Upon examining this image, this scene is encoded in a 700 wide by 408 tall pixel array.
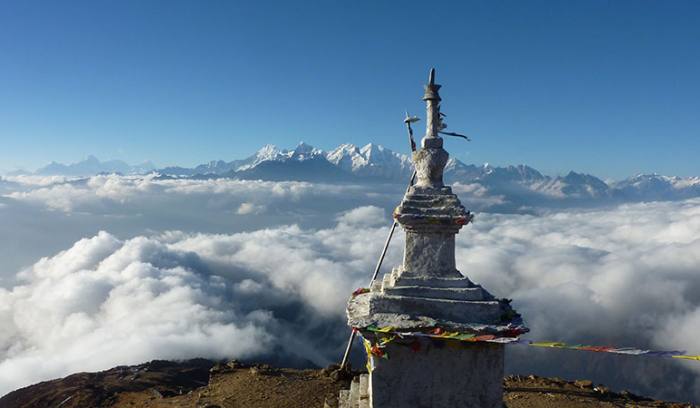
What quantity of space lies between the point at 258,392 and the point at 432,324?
670 inches

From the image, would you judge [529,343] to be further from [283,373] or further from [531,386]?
[283,373]

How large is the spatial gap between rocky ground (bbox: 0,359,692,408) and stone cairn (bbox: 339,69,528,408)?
1073 centimetres

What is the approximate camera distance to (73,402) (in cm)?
3191

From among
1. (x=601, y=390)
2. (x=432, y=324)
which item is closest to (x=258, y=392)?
(x=432, y=324)

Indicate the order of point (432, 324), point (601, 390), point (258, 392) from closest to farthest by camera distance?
point (432, 324), point (258, 392), point (601, 390)

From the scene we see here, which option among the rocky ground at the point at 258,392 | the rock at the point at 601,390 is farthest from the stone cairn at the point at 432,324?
the rock at the point at 601,390

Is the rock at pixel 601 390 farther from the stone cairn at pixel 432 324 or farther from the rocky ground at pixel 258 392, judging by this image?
the stone cairn at pixel 432 324

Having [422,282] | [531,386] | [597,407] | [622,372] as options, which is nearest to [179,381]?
[531,386]

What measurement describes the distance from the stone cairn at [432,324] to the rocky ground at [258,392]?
10732mm

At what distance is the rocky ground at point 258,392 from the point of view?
23.5 meters

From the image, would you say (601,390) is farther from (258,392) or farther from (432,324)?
(432,324)

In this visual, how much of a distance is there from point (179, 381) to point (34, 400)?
11.2 m

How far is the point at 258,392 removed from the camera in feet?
80.8

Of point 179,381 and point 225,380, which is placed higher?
point 225,380
